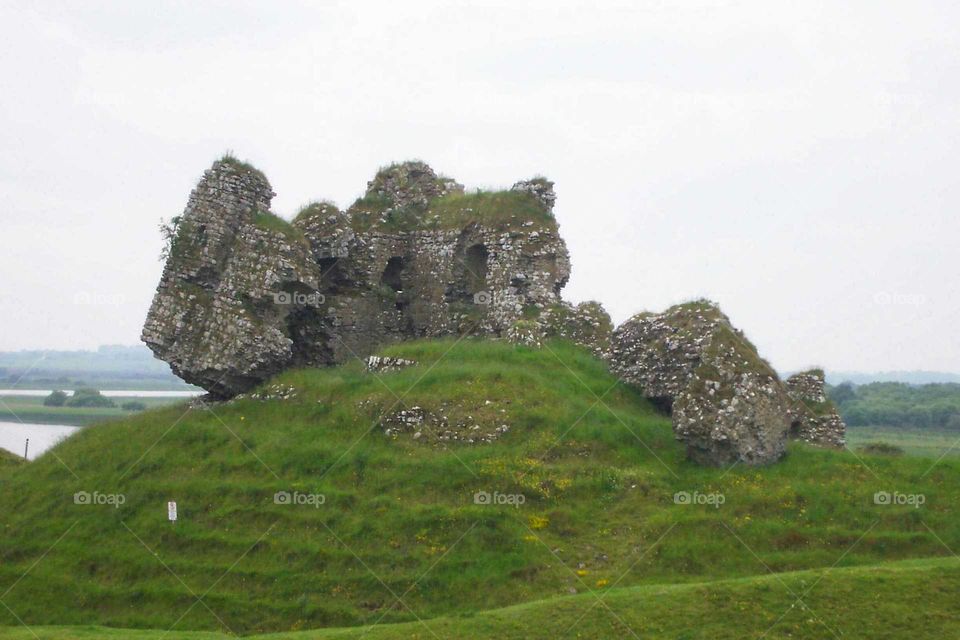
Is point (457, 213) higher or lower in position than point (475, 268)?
higher

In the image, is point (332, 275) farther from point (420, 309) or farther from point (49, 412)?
point (49, 412)

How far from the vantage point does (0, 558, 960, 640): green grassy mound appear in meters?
18.2

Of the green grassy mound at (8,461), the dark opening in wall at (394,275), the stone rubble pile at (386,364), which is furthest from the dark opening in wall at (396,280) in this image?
the green grassy mound at (8,461)

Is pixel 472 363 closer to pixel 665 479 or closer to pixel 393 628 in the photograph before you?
pixel 665 479

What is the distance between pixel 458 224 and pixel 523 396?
32.3 feet

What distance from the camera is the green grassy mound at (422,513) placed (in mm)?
22047

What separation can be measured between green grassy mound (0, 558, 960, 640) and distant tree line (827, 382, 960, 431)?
121 ft

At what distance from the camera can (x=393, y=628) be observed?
774 inches

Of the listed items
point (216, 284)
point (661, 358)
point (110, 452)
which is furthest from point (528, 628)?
point (216, 284)

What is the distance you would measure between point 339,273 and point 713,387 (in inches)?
597

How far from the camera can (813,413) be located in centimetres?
2969

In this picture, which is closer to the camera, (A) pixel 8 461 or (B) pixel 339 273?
(A) pixel 8 461

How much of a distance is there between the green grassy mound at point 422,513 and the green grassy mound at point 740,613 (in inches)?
7.5

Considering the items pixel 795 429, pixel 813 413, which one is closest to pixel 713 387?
pixel 795 429
